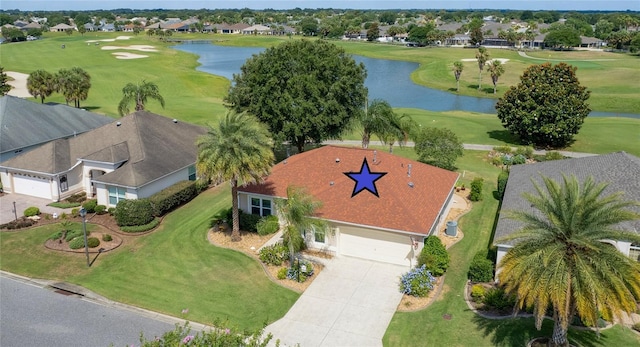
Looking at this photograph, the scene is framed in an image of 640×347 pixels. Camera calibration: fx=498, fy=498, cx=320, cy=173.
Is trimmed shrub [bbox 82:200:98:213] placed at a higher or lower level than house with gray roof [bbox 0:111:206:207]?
lower

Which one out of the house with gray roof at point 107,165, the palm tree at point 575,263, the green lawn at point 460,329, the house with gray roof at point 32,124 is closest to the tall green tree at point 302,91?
the house with gray roof at point 107,165

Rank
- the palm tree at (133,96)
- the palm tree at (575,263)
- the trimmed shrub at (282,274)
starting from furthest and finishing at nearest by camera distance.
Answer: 1. the palm tree at (133,96)
2. the trimmed shrub at (282,274)
3. the palm tree at (575,263)

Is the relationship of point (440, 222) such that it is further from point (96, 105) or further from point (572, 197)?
point (96, 105)

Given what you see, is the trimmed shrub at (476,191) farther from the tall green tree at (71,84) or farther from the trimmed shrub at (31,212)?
the tall green tree at (71,84)

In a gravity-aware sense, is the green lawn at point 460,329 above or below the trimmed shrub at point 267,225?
below

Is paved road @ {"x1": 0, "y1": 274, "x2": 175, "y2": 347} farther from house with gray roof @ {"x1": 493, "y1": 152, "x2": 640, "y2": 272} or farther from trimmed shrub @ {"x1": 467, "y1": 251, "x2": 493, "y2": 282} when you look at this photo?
house with gray roof @ {"x1": 493, "y1": 152, "x2": 640, "y2": 272}

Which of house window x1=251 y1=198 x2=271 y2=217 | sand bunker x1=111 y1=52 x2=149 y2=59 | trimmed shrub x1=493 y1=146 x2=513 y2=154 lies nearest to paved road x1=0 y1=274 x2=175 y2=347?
house window x1=251 y1=198 x2=271 y2=217
